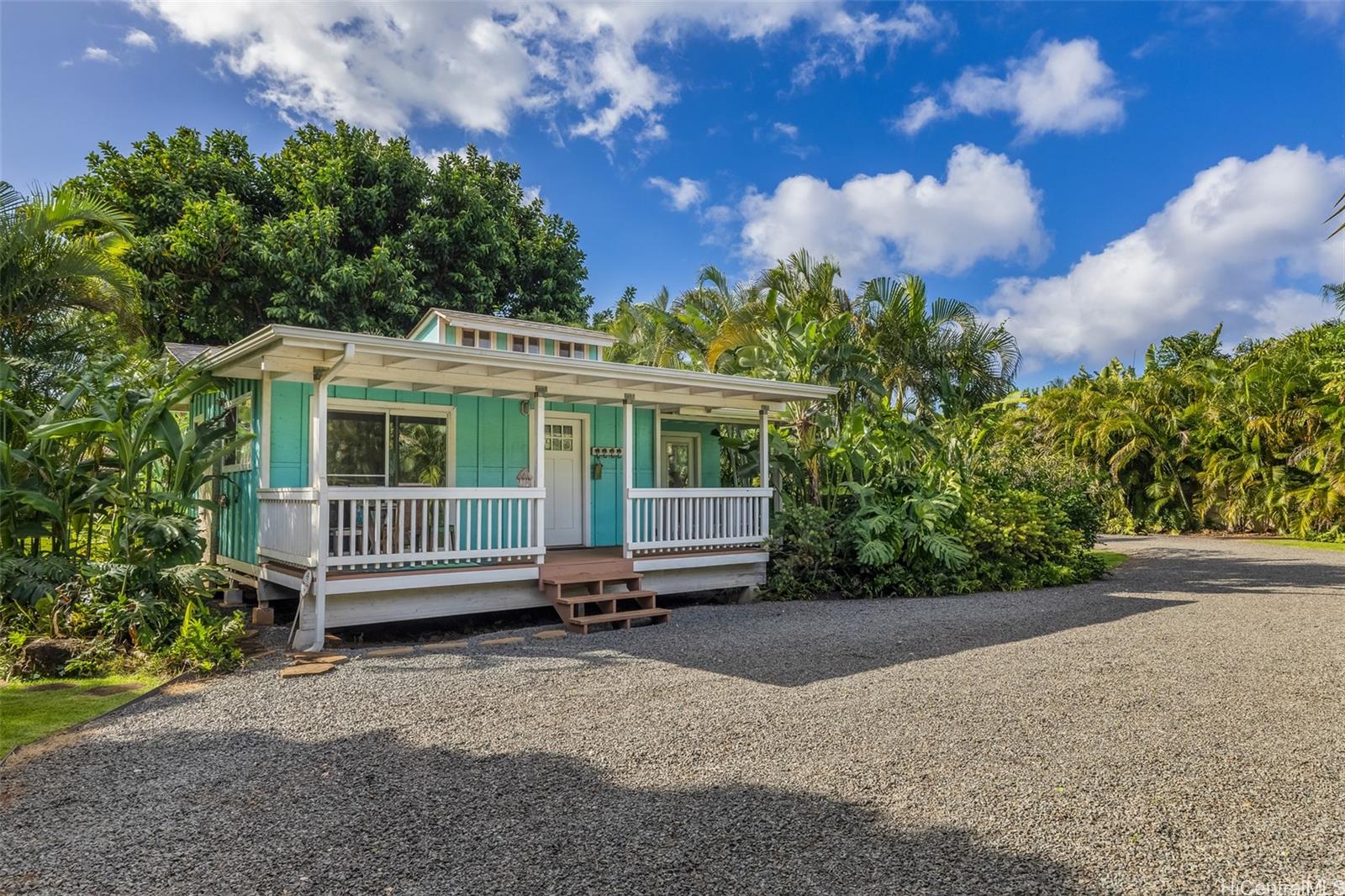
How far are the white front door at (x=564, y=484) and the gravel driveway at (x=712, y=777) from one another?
3.79 m

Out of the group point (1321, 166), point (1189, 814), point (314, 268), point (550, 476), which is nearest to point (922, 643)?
point (1189, 814)

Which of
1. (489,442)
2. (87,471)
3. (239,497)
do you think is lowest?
(239,497)

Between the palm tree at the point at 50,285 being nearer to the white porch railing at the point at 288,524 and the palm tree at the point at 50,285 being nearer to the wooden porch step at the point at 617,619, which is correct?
the white porch railing at the point at 288,524

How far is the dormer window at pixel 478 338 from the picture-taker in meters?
11.2

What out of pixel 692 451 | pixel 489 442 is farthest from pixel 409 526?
pixel 692 451

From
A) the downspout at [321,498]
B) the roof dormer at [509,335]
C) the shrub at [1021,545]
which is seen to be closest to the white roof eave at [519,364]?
the downspout at [321,498]

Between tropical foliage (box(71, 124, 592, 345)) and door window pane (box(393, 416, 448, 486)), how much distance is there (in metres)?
9.94

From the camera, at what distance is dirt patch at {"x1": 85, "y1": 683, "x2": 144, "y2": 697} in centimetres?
572

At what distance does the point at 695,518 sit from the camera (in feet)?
33.4

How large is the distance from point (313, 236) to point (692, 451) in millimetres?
11285

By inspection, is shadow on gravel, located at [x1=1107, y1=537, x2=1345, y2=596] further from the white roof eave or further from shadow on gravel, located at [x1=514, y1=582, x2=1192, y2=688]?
the white roof eave

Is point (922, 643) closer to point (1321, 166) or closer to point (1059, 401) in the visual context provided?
point (1321, 166)

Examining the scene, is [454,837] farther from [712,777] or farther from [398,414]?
[398,414]

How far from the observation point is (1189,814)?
355cm
